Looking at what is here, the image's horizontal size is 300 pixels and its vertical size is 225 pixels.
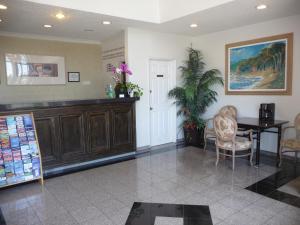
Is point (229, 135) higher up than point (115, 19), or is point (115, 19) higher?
point (115, 19)

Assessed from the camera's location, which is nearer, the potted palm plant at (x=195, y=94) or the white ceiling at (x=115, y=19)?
the white ceiling at (x=115, y=19)

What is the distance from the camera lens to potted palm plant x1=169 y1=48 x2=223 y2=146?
5.75 meters

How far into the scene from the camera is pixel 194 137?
5.86 m

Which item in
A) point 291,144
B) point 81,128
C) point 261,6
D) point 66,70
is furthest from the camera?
point 66,70

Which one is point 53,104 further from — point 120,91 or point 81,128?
point 120,91

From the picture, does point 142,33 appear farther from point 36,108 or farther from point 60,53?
point 36,108

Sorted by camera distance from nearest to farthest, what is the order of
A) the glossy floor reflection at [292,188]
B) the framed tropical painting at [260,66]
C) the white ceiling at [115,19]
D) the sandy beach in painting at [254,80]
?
1. the glossy floor reflection at [292,188]
2. the white ceiling at [115,19]
3. the framed tropical painting at [260,66]
4. the sandy beach in painting at [254,80]

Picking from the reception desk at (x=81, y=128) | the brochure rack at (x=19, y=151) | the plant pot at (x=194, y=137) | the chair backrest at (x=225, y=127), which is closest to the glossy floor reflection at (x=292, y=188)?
the chair backrest at (x=225, y=127)

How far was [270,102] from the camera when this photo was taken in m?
4.89

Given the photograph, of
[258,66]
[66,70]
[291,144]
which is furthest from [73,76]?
[291,144]

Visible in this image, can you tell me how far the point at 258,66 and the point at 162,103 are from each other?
2331mm

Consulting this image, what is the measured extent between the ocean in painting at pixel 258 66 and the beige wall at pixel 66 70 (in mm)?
3301

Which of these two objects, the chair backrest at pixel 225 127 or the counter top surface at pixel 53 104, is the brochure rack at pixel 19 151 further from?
the chair backrest at pixel 225 127

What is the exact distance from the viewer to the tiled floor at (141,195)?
2.72 metres
